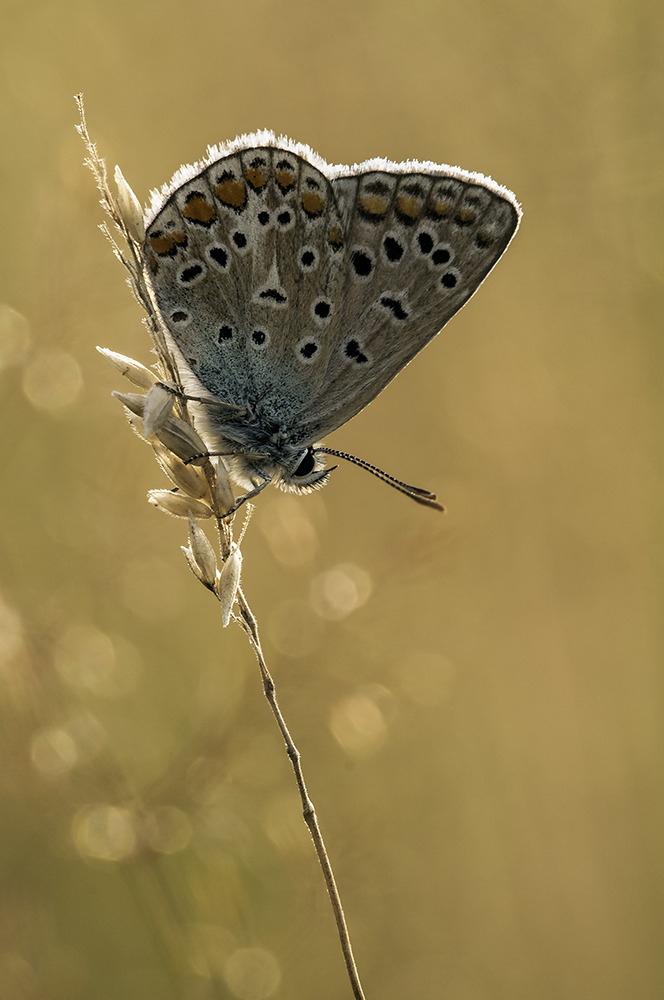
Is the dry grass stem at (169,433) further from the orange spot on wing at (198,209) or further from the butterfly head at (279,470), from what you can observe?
the butterfly head at (279,470)

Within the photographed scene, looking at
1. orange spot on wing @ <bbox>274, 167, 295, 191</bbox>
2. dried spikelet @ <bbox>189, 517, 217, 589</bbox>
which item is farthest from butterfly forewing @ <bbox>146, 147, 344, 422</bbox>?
A: dried spikelet @ <bbox>189, 517, 217, 589</bbox>

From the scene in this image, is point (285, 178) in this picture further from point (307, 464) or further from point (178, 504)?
point (178, 504)

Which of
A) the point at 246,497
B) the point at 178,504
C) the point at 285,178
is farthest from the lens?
the point at 285,178

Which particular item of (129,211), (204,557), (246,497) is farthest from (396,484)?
(129,211)

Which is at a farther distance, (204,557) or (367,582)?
(367,582)

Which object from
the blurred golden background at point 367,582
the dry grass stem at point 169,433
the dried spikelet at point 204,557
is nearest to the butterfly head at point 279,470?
the blurred golden background at point 367,582

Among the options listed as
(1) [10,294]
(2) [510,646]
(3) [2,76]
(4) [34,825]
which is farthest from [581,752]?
(3) [2,76]

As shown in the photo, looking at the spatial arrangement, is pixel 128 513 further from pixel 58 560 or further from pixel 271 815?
pixel 271 815

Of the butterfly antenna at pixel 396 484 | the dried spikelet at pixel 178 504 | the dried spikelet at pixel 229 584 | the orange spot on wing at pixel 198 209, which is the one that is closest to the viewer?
the dried spikelet at pixel 229 584
